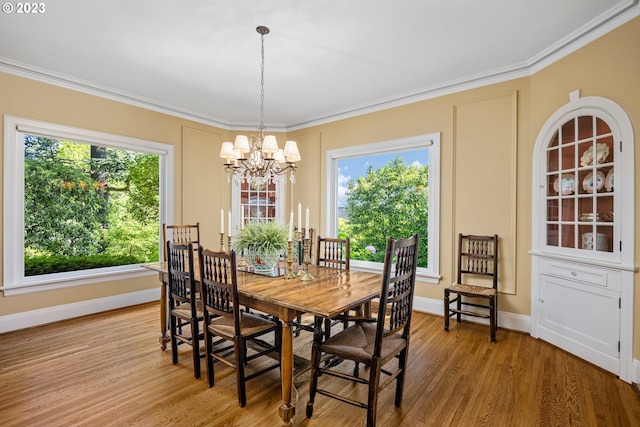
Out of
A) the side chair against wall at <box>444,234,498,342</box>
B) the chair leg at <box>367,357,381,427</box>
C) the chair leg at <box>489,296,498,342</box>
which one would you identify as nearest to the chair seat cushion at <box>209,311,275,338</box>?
the chair leg at <box>367,357,381,427</box>

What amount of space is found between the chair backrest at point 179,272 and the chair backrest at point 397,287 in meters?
1.48

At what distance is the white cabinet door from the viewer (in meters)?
2.55

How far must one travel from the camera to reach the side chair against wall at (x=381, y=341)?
183cm

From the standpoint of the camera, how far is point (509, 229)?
3.51 metres

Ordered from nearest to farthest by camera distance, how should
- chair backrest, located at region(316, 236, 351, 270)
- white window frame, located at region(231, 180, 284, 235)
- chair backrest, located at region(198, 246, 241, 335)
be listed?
1. chair backrest, located at region(198, 246, 241, 335)
2. chair backrest, located at region(316, 236, 351, 270)
3. white window frame, located at region(231, 180, 284, 235)

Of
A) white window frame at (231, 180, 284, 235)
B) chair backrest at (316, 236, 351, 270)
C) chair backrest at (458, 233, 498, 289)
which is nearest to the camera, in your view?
chair backrest at (316, 236, 351, 270)

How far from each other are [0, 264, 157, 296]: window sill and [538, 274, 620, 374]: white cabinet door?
16.2 ft

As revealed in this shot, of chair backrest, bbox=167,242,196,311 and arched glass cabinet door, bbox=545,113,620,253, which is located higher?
arched glass cabinet door, bbox=545,113,620,253

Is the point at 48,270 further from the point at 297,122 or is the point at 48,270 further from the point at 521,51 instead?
the point at 521,51

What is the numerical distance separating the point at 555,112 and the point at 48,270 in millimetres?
5938

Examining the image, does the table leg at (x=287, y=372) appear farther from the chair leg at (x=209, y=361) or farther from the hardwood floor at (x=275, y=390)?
the chair leg at (x=209, y=361)

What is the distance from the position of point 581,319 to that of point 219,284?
3141mm

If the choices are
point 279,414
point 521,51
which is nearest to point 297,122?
point 521,51

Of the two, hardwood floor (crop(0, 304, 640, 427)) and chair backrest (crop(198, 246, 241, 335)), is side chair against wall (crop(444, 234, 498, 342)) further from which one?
chair backrest (crop(198, 246, 241, 335))
